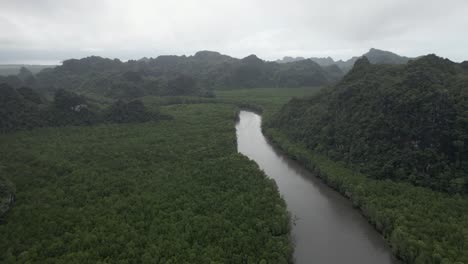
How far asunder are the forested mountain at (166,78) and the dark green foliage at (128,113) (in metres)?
39.0

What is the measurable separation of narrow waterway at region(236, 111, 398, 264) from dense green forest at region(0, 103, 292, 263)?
3641 millimetres

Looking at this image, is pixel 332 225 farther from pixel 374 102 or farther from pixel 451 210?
pixel 374 102

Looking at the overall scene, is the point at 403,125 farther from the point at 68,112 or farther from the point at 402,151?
the point at 68,112

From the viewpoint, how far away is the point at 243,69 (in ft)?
570

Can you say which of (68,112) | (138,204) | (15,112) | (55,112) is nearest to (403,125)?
(138,204)

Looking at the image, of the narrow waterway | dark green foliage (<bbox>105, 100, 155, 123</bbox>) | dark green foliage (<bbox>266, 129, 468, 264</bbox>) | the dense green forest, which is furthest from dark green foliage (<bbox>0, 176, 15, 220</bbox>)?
dark green foliage (<bbox>105, 100, 155, 123</bbox>)

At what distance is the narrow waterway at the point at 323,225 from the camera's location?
31.3 meters

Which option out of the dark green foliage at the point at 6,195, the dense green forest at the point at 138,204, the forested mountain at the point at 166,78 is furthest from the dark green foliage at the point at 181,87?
the dark green foliage at the point at 6,195

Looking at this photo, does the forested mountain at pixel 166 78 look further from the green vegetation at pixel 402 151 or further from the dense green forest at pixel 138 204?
the green vegetation at pixel 402 151

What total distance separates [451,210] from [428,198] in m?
2.89

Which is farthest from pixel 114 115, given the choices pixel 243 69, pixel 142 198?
pixel 243 69

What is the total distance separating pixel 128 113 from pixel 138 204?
48.7 metres

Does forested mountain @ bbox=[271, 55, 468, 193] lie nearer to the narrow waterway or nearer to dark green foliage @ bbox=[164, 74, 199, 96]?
the narrow waterway

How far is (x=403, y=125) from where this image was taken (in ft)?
154
